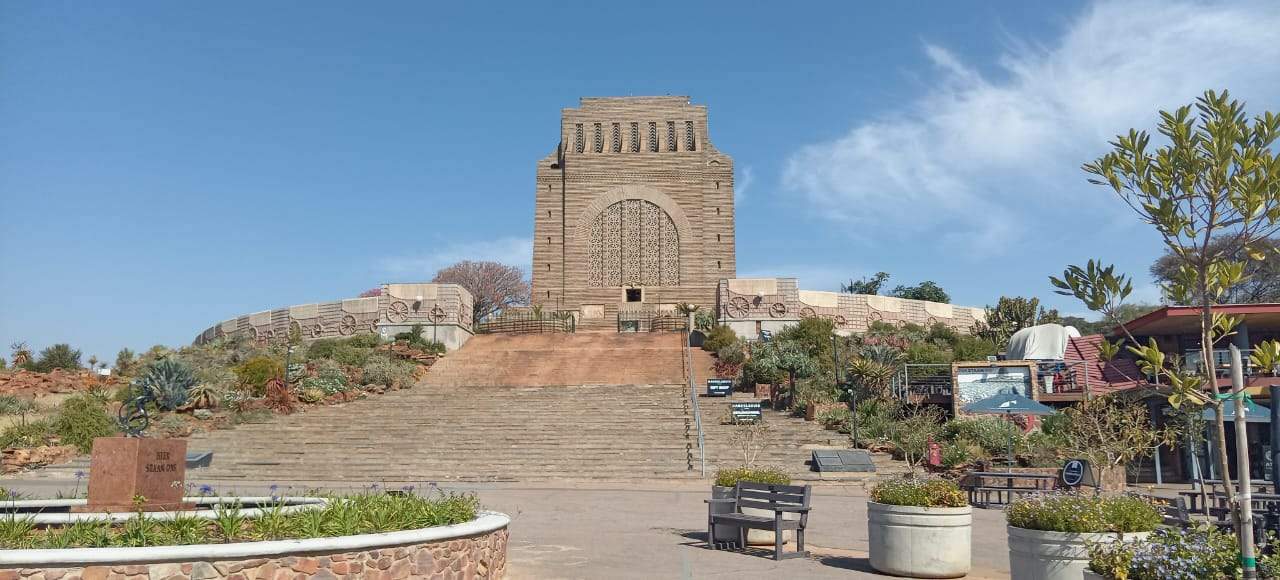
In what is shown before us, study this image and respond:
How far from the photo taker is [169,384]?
2255 cm

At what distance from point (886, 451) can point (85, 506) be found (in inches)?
545

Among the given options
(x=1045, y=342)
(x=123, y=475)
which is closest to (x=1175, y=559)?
(x=123, y=475)

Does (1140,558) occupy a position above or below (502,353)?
below

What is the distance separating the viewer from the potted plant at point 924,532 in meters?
7.32

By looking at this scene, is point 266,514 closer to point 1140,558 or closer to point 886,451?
point 1140,558

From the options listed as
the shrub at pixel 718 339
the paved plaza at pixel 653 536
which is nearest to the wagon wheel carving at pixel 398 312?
the shrub at pixel 718 339

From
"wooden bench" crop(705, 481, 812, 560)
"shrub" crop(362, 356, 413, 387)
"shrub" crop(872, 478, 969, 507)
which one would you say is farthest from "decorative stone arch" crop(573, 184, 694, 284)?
"shrub" crop(872, 478, 969, 507)

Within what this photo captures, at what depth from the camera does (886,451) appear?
18.0 metres

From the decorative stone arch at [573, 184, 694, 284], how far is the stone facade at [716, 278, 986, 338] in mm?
10142

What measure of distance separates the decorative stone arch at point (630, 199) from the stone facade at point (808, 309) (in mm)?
10142

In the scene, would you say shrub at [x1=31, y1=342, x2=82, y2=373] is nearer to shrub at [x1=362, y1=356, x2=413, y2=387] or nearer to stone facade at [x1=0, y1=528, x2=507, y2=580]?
shrub at [x1=362, y1=356, x2=413, y2=387]

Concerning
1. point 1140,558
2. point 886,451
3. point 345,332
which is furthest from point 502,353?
point 1140,558

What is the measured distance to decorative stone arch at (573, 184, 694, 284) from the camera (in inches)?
1876

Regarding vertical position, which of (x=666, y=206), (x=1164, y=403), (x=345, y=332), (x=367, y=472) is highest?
(x=666, y=206)
